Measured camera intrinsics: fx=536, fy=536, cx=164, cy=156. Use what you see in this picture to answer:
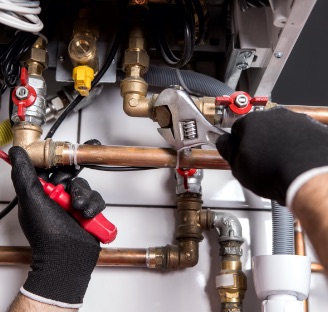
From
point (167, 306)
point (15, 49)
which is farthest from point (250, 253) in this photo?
point (15, 49)

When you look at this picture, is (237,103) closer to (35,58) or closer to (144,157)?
(144,157)

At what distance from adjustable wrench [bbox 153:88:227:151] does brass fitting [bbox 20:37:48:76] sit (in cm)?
22

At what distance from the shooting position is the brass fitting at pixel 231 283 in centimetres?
87

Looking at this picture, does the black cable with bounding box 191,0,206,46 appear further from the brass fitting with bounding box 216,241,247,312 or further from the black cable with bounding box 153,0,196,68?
the brass fitting with bounding box 216,241,247,312

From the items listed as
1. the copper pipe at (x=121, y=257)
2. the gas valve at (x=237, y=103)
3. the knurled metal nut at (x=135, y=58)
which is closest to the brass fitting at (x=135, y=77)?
the knurled metal nut at (x=135, y=58)

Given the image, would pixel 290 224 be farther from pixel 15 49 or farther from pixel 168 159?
pixel 15 49

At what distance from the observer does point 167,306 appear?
915 millimetres

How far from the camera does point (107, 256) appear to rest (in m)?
0.89

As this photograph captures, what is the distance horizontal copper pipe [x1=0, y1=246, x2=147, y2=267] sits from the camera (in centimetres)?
88

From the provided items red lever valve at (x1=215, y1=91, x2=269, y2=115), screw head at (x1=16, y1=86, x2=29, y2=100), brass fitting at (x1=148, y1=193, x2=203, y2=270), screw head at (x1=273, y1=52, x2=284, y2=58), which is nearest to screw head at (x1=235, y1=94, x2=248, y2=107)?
red lever valve at (x1=215, y1=91, x2=269, y2=115)

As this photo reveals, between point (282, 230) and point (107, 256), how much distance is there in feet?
0.95

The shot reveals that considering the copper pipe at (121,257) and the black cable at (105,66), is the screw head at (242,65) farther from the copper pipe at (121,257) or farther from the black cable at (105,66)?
the copper pipe at (121,257)

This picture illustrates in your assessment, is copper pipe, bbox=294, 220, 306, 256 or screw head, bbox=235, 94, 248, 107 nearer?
screw head, bbox=235, 94, 248, 107

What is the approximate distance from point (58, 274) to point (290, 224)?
372 millimetres
